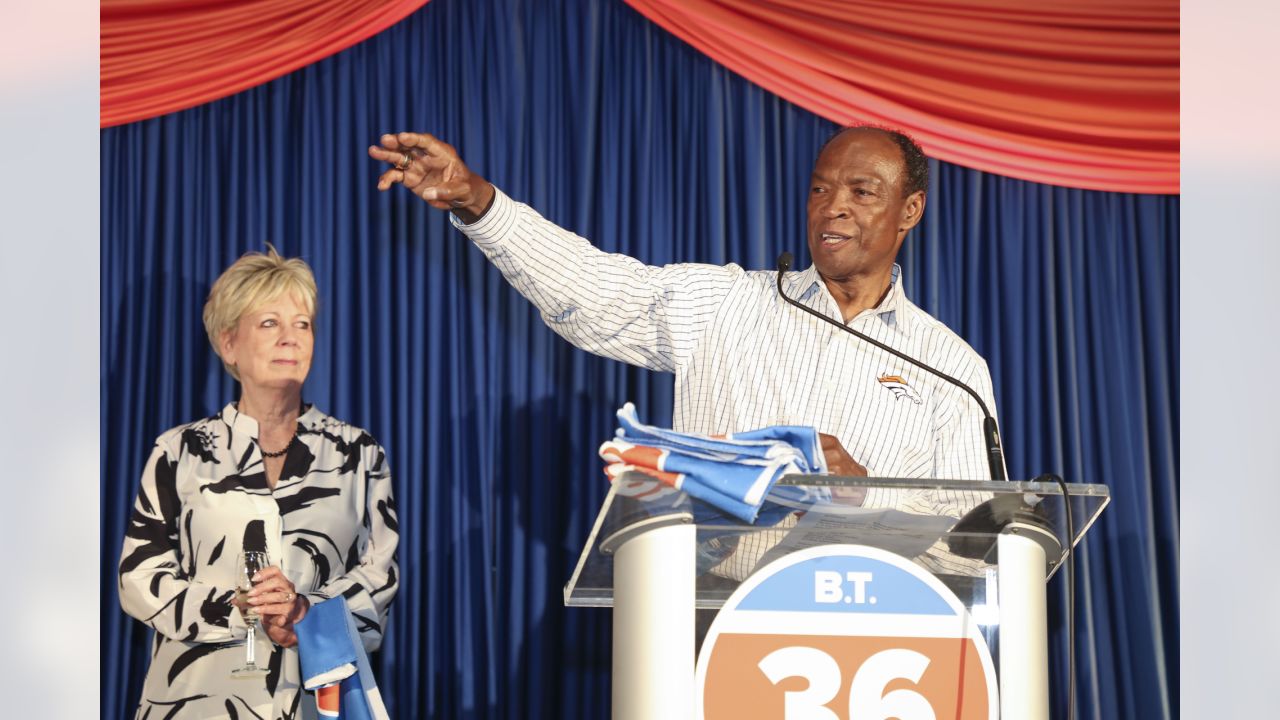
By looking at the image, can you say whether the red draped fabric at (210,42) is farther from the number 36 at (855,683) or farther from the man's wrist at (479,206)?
the number 36 at (855,683)

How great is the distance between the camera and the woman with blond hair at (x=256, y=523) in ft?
10.0

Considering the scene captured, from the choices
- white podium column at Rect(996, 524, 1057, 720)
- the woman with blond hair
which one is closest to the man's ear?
the woman with blond hair

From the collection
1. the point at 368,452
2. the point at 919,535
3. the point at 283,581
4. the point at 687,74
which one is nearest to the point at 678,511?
the point at 919,535

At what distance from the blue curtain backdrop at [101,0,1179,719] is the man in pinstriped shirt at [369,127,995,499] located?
50cm

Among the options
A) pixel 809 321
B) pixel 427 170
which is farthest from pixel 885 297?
pixel 427 170

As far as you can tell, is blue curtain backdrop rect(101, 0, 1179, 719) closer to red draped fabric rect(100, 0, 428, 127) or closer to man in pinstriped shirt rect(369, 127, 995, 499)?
red draped fabric rect(100, 0, 428, 127)

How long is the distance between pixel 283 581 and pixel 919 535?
5.59ft

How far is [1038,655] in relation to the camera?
1661 millimetres

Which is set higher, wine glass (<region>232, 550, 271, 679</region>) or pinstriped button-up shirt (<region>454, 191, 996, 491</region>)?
pinstriped button-up shirt (<region>454, 191, 996, 491</region>)

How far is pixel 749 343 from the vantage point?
3105 millimetres

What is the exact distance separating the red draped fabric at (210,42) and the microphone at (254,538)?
3.76ft

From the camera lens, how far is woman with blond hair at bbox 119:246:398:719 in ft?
10.0
